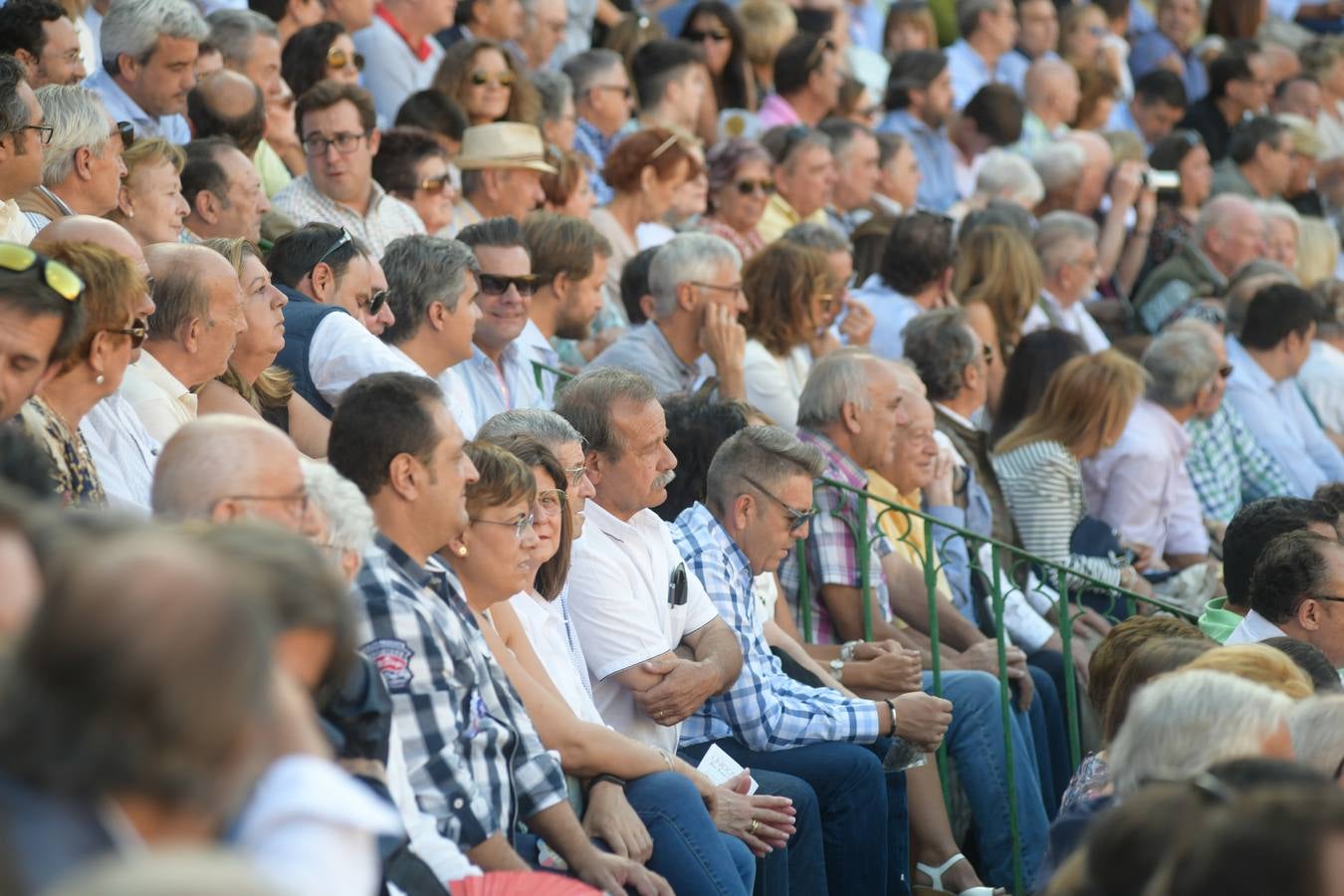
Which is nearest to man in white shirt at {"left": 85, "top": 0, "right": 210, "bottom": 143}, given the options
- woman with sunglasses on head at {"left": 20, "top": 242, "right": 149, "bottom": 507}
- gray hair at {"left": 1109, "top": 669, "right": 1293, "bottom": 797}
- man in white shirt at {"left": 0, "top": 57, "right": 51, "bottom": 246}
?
man in white shirt at {"left": 0, "top": 57, "right": 51, "bottom": 246}

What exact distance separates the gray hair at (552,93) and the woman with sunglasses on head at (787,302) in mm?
1863

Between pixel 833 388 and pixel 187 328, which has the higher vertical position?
pixel 187 328

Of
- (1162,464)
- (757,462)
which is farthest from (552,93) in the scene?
(757,462)

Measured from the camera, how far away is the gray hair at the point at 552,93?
29.0 ft

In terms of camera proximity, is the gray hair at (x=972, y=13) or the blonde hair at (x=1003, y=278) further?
the gray hair at (x=972, y=13)

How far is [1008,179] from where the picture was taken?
10.5m

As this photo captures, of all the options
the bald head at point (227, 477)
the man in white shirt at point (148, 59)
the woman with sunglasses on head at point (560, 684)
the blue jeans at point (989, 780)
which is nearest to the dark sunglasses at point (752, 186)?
the man in white shirt at point (148, 59)

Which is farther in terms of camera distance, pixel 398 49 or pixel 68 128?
pixel 398 49

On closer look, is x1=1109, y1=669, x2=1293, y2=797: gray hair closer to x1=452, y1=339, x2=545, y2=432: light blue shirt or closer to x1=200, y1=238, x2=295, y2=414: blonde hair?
x1=200, y1=238, x2=295, y2=414: blonde hair

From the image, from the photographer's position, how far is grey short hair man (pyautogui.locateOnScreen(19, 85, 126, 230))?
523cm

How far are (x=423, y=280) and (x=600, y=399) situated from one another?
3.09 feet

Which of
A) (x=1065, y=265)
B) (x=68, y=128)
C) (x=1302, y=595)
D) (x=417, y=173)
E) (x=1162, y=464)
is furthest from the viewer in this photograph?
(x=1065, y=265)

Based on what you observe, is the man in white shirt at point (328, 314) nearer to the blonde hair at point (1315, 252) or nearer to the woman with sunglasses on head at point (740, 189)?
the woman with sunglasses on head at point (740, 189)

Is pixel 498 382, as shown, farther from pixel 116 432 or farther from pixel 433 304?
pixel 116 432
